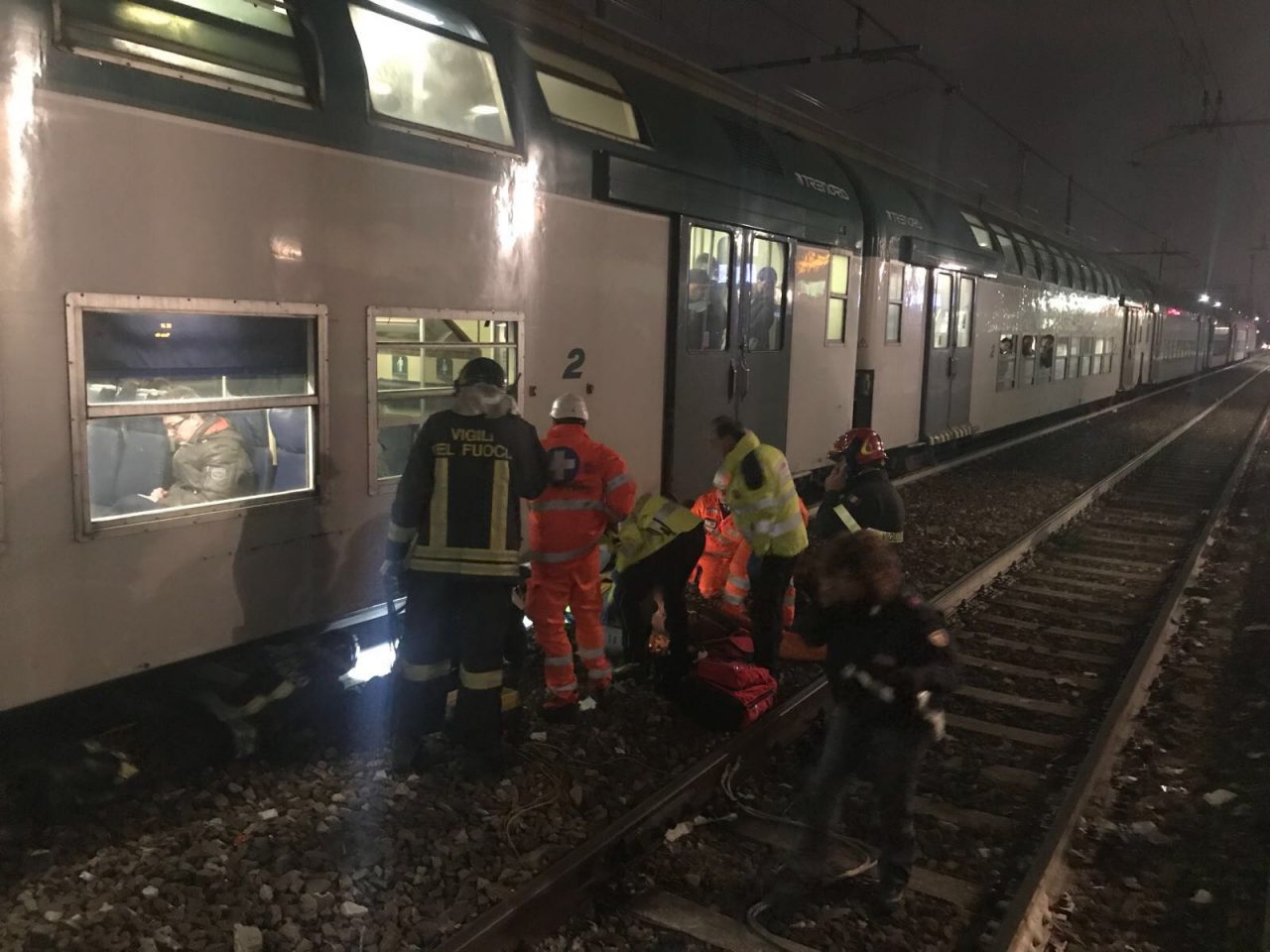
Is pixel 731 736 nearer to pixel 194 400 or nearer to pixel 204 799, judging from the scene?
pixel 204 799

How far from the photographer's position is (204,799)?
431cm

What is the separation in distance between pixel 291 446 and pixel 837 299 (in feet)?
22.6

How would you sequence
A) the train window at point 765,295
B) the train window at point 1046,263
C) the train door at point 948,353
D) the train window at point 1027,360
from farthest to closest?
1. the train window at point 1046,263
2. the train window at point 1027,360
3. the train door at point 948,353
4. the train window at point 765,295

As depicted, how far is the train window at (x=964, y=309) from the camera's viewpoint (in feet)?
45.4

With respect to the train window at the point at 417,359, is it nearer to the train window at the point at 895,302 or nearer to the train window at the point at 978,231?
the train window at the point at 895,302

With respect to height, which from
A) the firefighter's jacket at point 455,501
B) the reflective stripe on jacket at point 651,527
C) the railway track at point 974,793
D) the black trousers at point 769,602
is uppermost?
the firefighter's jacket at point 455,501

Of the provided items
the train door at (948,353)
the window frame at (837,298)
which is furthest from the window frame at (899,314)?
the train door at (948,353)

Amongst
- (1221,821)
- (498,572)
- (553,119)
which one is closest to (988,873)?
(1221,821)

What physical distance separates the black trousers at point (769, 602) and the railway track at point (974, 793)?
487 mm

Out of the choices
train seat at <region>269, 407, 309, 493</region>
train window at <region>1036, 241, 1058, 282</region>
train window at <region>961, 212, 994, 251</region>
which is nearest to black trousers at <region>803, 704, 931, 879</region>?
train seat at <region>269, 407, 309, 493</region>

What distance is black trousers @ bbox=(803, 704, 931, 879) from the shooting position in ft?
12.1

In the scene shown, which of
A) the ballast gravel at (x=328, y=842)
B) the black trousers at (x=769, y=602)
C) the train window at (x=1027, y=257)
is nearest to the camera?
the ballast gravel at (x=328, y=842)

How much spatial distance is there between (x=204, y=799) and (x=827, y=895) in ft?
8.46

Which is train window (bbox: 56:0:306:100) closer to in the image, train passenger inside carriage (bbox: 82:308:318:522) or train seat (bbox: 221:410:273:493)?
train passenger inside carriage (bbox: 82:308:318:522)
